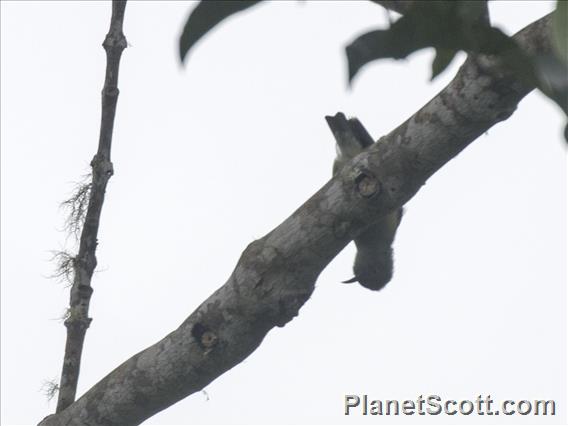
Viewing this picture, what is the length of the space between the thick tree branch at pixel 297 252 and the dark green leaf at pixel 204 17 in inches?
67.4

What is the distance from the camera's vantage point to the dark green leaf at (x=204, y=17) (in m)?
0.77

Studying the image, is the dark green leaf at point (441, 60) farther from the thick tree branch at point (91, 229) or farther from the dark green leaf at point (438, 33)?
the thick tree branch at point (91, 229)

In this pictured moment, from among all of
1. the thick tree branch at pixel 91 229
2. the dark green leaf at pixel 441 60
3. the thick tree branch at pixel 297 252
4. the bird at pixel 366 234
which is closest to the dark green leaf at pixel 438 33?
the dark green leaf at pixel 441 60

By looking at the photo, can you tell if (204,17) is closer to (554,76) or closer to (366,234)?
(554,76)

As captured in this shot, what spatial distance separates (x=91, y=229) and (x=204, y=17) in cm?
268

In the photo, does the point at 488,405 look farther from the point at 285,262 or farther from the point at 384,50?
the point at 384,50

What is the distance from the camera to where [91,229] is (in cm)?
338

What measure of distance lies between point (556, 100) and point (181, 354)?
86.4 inches

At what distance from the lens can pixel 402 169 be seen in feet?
8.61

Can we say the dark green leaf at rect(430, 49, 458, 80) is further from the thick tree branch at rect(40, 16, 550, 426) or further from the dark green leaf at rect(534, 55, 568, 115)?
the thick tree branch at rect(40, 16, 550, 426)

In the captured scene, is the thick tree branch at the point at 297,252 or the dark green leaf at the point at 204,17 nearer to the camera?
the dark green leaf at the point at 204,17

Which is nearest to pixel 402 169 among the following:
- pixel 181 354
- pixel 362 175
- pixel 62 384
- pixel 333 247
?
pixel 362 175

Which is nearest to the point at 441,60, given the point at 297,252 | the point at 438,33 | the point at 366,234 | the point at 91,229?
the point at 438,33

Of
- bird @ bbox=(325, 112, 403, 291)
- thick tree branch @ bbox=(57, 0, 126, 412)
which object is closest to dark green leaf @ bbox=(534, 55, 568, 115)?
thick tree branch @ bbox=(57, 0, 126, 412)
